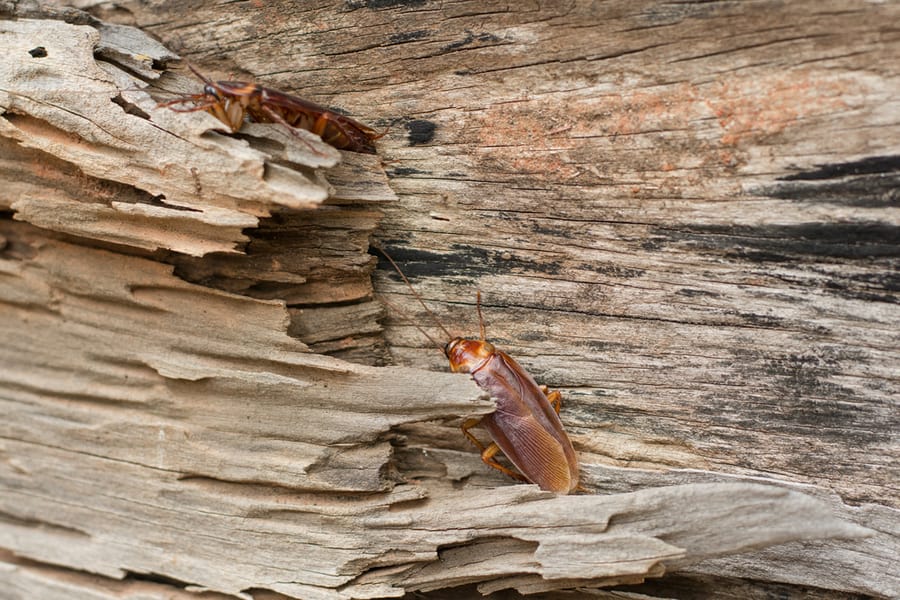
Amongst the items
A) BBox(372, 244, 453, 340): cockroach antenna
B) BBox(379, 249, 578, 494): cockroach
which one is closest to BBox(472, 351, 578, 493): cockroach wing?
BBox(379, 249, 578, 494): cockroach

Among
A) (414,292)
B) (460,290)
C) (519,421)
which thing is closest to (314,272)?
(414,292)

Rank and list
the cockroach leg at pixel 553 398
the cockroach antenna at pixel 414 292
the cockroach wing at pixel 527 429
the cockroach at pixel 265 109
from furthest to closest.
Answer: the cockroach antenna at pixel 414 292, the cockroach leg at pixel 553 398, the cockroach wing at pixel 527 429, the cockroach at pixel 265 109

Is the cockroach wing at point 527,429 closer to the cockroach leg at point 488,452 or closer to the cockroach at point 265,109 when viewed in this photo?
the cockroach leg at point 488,452

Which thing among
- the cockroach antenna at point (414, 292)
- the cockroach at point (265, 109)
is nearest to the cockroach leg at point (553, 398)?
the cockroach antenna at point (414, 292)

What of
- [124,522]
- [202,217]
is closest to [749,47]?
[202,217]

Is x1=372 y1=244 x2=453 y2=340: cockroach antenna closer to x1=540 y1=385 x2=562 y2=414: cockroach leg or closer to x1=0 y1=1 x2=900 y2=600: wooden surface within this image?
x1=0 y1=1 x2=900 y2=600: wooden surface

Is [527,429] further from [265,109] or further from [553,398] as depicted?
[265,109]
